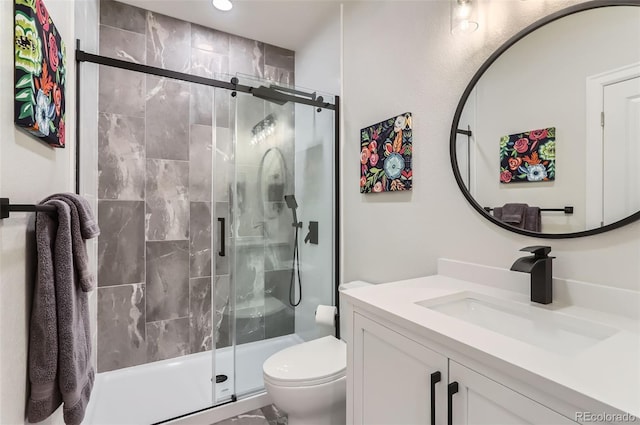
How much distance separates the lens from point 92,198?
1982mm

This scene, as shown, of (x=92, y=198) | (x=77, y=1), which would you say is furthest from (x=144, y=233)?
(x=77, y=1)

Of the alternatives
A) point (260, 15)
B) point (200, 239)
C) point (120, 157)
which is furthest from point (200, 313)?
point (260, 15)

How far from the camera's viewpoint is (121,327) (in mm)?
2205

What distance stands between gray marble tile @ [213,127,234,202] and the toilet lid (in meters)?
1.04

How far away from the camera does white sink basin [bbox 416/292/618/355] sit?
2.80ft

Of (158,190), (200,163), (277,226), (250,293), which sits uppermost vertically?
(200,163)

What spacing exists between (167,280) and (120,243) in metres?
0.43

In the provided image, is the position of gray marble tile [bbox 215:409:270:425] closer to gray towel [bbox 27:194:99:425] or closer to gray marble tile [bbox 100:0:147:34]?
gray towel [bbox 27:194:99:425]

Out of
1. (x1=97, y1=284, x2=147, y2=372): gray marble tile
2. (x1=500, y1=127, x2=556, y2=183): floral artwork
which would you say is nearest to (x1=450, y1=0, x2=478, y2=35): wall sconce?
(x1=500, y1=127, x2=556, y2=183): floral artwork

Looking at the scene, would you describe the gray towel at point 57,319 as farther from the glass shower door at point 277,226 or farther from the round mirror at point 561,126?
the round mirror at point 561,126

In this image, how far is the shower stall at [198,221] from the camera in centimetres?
198

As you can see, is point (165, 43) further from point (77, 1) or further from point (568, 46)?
point (568, 46)

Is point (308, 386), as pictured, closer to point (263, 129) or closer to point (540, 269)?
point (540, 269)

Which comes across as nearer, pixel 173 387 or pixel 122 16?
pixel 173 387
